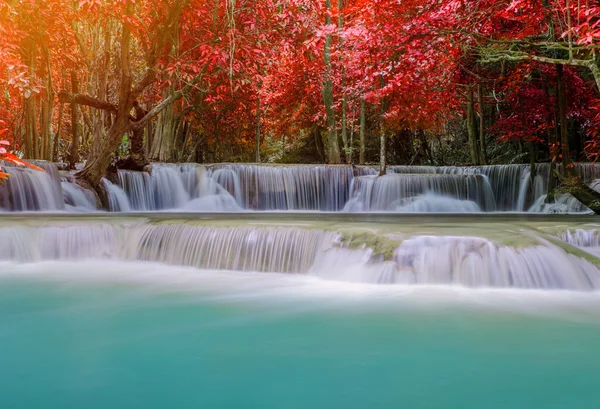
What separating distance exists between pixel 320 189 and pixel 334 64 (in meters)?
5.51

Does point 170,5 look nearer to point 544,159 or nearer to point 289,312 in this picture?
point 289,312

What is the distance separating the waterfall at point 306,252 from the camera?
250 inches

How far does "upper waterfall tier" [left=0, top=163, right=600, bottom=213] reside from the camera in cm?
1370

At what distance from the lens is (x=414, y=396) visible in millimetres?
3473

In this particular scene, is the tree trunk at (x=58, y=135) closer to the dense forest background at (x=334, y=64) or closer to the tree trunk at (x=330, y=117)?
the dense forest background at (x=334, y=64)

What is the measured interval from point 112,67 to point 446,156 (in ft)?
43.5

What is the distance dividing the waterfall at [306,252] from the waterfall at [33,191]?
411 centimetres

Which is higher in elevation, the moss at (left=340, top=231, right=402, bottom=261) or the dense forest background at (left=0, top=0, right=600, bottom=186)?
the dense forest background at (left=0, top=0, right=600, bottom=186)

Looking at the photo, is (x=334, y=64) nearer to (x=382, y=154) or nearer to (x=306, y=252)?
(x=382, y=154)

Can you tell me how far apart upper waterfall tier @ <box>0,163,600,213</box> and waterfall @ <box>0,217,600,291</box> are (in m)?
4.45

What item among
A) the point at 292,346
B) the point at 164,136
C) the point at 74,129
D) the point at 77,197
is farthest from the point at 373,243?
the point at 74,129

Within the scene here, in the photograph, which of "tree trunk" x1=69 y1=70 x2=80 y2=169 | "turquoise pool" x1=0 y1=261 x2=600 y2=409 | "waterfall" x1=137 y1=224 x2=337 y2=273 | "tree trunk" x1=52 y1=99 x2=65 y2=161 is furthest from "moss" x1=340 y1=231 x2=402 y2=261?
"tree trunk" x1=52 y1=99 x2=65 y2=161

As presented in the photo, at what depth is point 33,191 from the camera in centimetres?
1250

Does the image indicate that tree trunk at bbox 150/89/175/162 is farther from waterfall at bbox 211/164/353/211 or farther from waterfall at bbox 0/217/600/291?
waterfall at bbox 0/217/600/291
